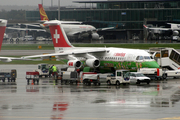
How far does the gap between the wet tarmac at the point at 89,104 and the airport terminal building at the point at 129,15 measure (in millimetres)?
98385

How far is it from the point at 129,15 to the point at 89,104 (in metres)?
111

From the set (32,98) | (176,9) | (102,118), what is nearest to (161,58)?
(32,98)

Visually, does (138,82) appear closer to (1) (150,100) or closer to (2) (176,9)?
(1) (150,100)

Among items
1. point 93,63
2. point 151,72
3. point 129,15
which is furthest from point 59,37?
point 129,15

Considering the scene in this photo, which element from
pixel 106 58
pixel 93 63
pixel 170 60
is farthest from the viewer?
pixel 170 60

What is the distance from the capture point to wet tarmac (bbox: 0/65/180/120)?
19.7 metres

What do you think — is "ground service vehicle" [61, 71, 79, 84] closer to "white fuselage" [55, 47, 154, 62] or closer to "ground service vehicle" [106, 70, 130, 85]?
"ground service vehicle" [106, 70, 130, 85]

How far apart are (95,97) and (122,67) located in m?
16.3

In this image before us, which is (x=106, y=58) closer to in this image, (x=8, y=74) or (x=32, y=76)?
(x=32, y=76)

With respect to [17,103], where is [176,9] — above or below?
above

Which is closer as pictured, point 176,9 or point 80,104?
point 80,104

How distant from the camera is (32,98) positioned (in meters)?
27.1

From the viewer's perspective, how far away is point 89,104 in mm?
23969

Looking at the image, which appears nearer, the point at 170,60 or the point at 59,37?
the point at 170,60
